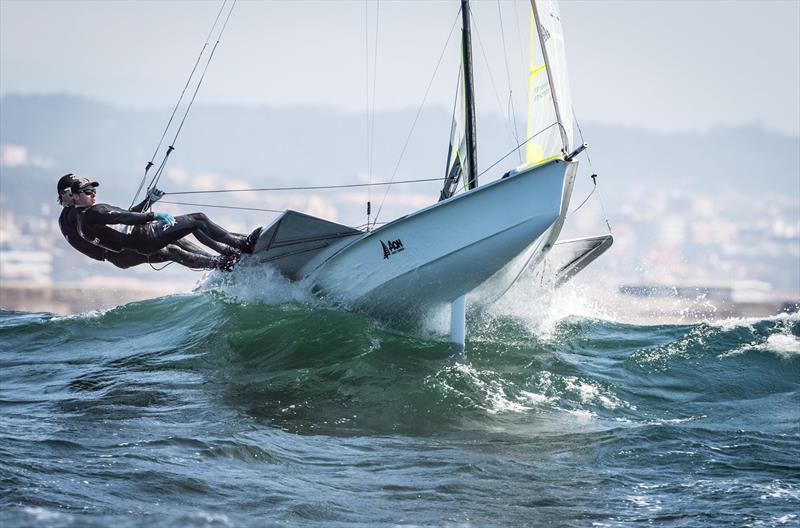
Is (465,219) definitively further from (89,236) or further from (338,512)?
(338,512)

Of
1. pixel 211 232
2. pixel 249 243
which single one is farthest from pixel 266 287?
pixel 211 232

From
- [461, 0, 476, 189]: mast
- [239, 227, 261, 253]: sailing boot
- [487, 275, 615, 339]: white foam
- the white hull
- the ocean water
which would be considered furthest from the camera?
[487, 275, 615, 339]: white foam

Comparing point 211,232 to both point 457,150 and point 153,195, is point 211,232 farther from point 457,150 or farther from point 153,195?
point 457,150

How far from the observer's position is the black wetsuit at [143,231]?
9047mm

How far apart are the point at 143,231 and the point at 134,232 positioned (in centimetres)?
8

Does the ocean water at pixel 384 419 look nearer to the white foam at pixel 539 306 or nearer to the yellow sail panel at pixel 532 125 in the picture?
the white foam at pixel 539 306

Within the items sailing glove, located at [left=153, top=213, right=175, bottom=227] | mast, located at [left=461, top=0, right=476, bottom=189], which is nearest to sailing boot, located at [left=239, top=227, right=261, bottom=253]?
sailing glove, located at [left=153, top=213, right=175, bottom=227]

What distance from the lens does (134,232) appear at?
9523 millimetres

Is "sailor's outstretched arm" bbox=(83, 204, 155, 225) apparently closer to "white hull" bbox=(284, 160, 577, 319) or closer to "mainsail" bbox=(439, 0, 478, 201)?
"white hull" bbox=(284, 160, 577, 319)

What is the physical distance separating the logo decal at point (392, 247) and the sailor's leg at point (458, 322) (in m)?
0.88

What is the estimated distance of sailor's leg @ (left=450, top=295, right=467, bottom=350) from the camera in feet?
32.6

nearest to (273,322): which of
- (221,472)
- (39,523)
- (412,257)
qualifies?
(412,257)

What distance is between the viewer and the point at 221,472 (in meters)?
5.92

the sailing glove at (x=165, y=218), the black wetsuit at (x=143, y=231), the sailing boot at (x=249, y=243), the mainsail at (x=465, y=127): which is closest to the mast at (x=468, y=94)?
the mainsail at (x=465, y=127)
